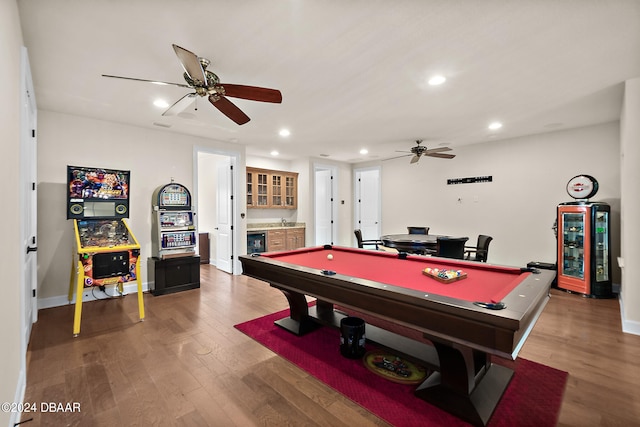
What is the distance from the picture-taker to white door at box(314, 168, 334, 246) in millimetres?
8008

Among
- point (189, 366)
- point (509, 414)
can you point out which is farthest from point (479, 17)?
point (189, 366)

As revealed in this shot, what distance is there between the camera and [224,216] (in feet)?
20.0

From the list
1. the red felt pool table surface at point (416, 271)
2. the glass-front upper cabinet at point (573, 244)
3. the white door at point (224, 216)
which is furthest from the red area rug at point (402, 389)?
the white door at point (224, 216)

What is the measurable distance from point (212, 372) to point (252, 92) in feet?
7.47

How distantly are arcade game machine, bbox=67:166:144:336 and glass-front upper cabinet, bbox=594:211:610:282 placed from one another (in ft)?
20.3

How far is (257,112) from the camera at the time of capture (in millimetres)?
3947

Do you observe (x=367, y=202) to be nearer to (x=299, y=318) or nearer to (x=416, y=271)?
(x=299, y=318)

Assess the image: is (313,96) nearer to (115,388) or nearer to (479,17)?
(479,17)

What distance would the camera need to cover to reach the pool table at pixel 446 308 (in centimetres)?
144

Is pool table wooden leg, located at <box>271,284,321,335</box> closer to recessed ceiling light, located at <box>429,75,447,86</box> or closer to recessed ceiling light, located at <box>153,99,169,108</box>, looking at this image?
recessed ceiling light, located at <box>429,75,447,86</box>

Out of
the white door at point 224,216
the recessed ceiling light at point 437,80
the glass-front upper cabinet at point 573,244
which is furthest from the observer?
the white door at point 224,216

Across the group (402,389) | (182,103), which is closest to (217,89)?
(182,103)

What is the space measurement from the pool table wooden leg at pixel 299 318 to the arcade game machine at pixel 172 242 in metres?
2.25

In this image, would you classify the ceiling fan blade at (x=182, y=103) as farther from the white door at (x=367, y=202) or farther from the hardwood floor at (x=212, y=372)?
the white door at (x=367, y=202)
